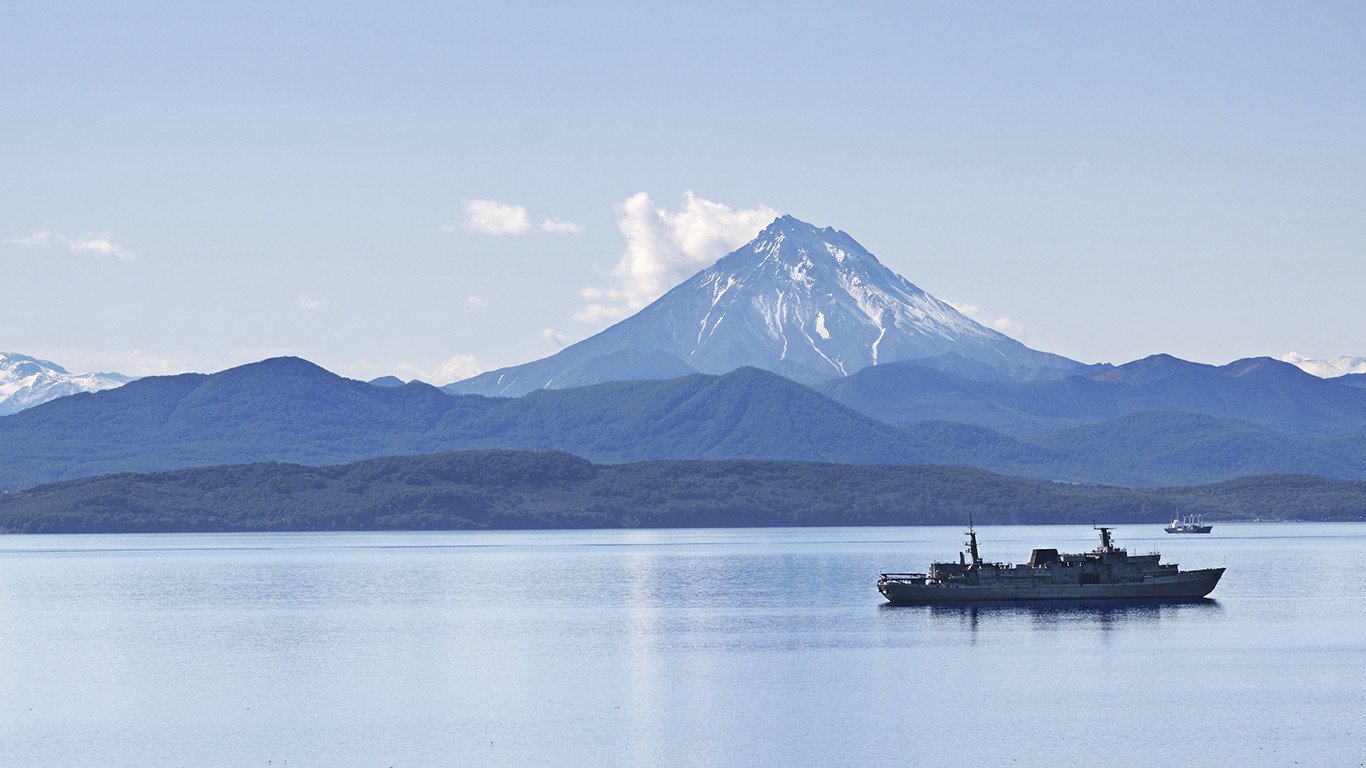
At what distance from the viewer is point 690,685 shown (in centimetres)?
9912

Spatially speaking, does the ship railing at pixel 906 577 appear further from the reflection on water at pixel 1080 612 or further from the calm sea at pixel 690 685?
the reflection on water at pixel 1080 612

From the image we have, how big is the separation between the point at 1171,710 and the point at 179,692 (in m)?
50.0

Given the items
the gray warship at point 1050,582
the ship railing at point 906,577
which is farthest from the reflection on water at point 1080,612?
the ship railing at point 906,577

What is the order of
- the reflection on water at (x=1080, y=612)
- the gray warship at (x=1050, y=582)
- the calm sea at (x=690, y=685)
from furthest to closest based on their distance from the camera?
the gray warship at (x=1050, y=582) → the reflection on water at (x=1080, y=612) → the calm sea at (x=690, y=685)

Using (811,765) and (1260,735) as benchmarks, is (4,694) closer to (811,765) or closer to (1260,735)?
(811,765)

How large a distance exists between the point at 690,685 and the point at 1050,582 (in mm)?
66628

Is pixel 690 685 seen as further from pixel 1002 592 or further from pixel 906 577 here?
pixel 906 577

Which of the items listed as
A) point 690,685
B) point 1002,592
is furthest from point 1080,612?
point 690,685

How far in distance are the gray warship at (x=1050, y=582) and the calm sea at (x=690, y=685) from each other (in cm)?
486

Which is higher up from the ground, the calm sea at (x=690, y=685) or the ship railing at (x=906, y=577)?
the ship railing at (x=906, y=577)

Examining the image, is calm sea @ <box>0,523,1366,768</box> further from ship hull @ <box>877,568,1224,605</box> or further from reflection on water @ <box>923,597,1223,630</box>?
ship hull @ <box>877,568,1224,605</box>

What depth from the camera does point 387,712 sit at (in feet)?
292

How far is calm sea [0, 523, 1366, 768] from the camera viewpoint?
3059 inches

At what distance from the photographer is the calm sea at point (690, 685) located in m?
77.7
